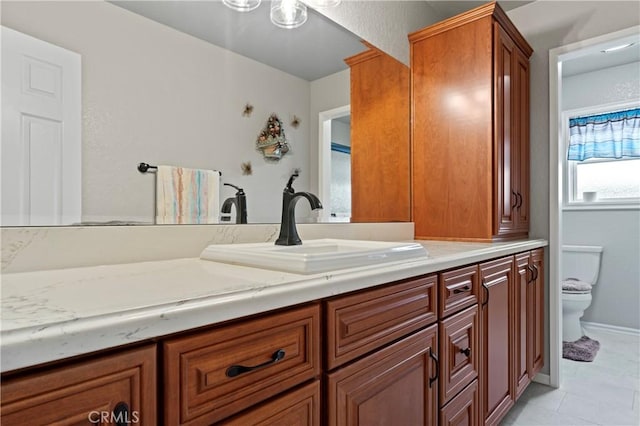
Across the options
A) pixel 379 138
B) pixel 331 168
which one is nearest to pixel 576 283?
pixel 379 138

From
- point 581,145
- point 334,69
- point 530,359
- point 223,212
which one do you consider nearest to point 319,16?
point 334,69

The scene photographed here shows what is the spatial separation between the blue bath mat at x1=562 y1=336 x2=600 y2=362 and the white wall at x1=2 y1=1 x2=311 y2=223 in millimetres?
2601

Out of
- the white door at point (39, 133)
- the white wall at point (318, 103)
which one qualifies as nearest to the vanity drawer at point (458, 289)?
the white wall at point (318, 103)

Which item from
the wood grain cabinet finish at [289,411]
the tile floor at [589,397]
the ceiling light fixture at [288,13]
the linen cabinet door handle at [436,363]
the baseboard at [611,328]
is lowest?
the tile floor at [589,397]

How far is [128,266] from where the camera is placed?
39.2 inches

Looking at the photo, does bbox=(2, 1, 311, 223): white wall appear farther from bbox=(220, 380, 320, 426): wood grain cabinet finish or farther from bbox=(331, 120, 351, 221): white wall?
bbox=(220, 380, 320, 426): wood grain cabinet finish

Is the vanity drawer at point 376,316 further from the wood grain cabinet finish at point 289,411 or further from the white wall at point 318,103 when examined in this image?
the white wall at point 318,103

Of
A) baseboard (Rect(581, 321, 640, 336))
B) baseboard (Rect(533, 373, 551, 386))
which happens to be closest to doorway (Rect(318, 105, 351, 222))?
baseboard (Rect(533, 373, 551, 386))

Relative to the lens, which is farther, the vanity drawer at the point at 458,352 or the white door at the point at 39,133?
the vanity drawer at the point at 458,352

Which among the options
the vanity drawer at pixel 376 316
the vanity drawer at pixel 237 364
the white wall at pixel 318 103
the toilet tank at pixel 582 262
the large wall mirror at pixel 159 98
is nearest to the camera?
the vanity drawer at pixel 237 364

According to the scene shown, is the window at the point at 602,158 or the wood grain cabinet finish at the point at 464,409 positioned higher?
the window at the point at 602,158

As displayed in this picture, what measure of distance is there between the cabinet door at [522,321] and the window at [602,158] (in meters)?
1.96

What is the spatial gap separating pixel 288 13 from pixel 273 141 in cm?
57

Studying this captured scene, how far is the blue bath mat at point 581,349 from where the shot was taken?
2.71 meters
